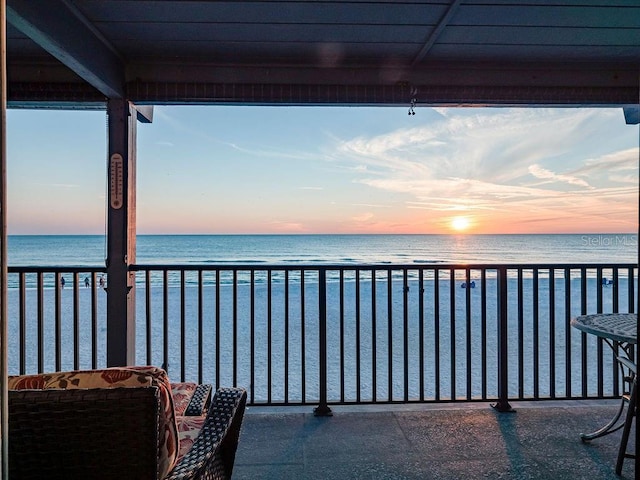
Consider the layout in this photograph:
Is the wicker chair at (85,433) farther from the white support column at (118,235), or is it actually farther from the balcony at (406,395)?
the white support column at (118,235)

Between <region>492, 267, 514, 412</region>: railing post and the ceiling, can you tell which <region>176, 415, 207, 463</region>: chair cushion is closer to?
the ceiling

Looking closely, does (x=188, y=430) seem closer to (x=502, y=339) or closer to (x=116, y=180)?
(x=116, y=180)

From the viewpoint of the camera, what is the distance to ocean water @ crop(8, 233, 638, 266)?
55.6 ft

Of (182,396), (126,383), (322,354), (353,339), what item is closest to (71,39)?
(182,396)

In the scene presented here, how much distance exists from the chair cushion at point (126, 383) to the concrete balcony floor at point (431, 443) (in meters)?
1.17

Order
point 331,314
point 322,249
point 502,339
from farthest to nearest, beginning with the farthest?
point 322,249
point 331,314
point 502,339

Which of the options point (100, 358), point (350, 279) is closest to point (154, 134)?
point (350, 279)

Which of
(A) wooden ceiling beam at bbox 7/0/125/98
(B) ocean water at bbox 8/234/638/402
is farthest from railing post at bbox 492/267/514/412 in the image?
(A) wooden ceiling beam at bbox 7/0/125/98

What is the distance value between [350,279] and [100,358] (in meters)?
7.70

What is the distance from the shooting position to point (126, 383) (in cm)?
106

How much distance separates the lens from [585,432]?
2566mm

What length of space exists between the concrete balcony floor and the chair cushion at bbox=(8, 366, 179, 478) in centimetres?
117

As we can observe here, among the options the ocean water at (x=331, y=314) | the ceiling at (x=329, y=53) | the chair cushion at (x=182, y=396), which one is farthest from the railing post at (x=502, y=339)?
the chair cushion at (x=182, y=396)

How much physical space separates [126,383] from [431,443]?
190 centimetres
